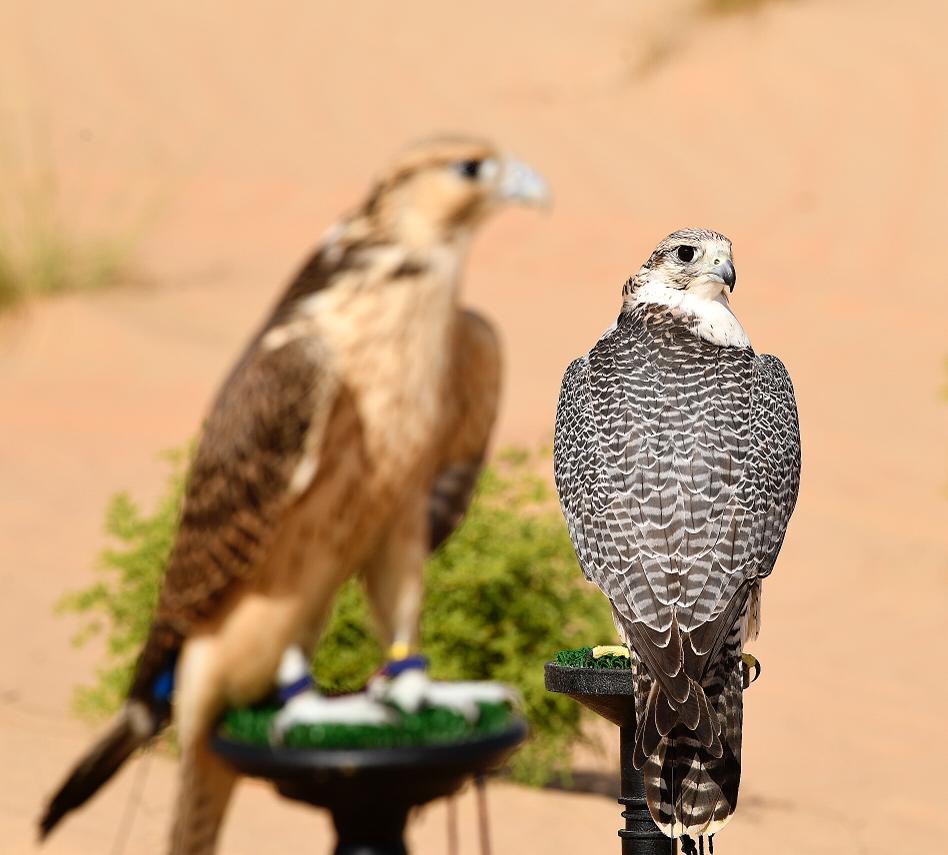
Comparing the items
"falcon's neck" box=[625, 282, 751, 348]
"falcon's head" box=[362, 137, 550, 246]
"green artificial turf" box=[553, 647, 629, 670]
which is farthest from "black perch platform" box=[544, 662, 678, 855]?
"falcon's head" box=[362, 137, 550, 246]

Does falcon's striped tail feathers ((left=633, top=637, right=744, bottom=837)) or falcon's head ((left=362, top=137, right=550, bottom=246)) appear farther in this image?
falcon's striped tail feathers ((left=633, top=637, right=744, bottom=837))

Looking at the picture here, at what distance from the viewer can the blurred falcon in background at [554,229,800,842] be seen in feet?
10.9

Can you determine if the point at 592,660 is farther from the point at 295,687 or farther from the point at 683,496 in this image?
the point at 295,687

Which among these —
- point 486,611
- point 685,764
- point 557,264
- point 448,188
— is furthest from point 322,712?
point 557,264

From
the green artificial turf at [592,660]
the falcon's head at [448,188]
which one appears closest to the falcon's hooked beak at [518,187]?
the falcon's head at [448,188]

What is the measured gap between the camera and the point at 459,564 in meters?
5.87

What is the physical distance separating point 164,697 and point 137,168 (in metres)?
16.6

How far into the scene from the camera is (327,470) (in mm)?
1935

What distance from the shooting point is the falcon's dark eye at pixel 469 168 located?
6.15ft

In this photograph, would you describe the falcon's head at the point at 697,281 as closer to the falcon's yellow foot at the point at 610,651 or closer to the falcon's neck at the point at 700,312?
the falcon's neck at the point at 700,312

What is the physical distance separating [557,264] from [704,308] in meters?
11.8

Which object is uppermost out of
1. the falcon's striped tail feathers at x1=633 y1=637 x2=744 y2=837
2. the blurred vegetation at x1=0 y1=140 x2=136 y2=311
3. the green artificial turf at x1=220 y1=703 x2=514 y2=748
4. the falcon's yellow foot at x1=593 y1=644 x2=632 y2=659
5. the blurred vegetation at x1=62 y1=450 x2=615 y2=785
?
the blurred vegetation at x1=0 y1=140 x2=136 y2=311

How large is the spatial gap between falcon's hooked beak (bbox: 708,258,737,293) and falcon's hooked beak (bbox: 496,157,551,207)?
192 centimetres

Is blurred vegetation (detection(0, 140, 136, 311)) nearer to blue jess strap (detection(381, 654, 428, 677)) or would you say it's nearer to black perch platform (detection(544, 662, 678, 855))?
black perch platform (detection(544, 662, 678, 855))
